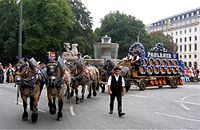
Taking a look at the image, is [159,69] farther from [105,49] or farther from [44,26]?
[44,26]

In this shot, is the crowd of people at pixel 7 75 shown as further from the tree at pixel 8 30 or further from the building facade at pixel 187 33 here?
the building facade at pixel 187 33

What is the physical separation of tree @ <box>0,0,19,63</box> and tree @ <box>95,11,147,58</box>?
18.2 meters

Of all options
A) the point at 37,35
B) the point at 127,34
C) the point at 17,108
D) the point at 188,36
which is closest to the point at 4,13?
the point at 37,35

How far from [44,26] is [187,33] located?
82.7 meters

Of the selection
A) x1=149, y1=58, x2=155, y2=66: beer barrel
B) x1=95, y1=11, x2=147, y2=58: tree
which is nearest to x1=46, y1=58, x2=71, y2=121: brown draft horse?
x1=149, y1=58, x2=155, y2=66: beer barrel

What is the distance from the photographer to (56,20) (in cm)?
4194

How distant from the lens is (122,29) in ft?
196

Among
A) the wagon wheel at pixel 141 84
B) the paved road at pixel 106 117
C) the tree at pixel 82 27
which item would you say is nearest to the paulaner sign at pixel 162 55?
the wagon wheel at pixel 141 84

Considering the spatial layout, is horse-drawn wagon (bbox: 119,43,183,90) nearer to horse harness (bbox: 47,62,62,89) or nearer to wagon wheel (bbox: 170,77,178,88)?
wagon wheel (bbox: 170,77,178,88)

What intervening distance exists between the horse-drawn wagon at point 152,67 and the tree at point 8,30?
26.7 m

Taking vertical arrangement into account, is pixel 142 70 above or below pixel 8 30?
below

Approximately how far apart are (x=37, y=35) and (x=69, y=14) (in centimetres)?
641

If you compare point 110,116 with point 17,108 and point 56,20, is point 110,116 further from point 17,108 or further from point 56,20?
point 56,20

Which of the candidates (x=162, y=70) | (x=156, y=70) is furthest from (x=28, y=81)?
(x=162, y=70)
